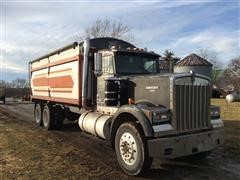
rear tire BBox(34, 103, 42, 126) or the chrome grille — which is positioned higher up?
the chrome grille

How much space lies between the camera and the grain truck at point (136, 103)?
304 inches

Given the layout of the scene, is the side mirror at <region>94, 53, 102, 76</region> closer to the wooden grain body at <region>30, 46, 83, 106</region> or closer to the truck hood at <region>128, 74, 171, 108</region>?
the truck hood at <region>128, 74, 171, 108</region>

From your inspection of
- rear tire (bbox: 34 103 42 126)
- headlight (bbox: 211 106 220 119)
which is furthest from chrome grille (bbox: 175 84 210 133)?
rear tire (bbox: 34 103 42 126)

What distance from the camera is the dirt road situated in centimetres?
791

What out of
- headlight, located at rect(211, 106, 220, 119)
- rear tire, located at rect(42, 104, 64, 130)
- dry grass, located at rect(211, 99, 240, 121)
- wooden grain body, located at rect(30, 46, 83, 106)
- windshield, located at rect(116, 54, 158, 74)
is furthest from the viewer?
dry grass, located at rect(211, 99, 240, 121)

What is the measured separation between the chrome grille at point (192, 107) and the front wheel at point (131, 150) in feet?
2.91

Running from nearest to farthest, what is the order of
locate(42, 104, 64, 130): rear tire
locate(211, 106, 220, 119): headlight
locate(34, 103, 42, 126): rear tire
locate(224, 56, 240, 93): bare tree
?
locate(211, 106, 220, 119): headlight → locate(42, 104, 64, 130): rear tire → locate(34, 103, 42, 126): rear tire → locate(224, 56, 240, 93): bare tree

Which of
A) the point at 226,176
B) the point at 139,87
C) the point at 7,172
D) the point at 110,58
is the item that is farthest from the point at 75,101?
the point at 226,176

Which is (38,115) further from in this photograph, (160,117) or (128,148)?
(160,117)

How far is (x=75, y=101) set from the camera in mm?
11914

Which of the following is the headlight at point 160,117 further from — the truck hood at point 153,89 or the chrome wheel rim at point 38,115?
the chrome wheel rim at point 38,115

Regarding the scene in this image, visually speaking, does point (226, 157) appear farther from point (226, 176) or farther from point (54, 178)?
point (54, 178)

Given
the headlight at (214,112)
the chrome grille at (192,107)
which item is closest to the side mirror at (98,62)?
the chrome grille at (192,107)

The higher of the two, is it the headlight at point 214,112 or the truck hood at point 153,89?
the truck hood at point 153,89
